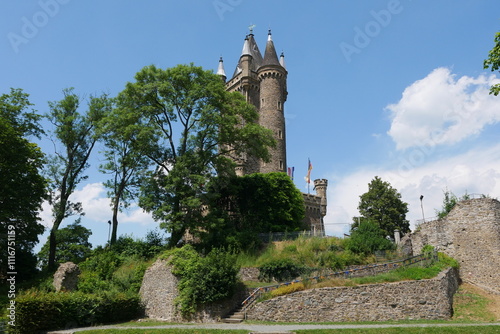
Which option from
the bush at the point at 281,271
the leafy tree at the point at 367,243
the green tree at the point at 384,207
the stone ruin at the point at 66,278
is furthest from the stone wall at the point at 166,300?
the green tree at the point at 384,207

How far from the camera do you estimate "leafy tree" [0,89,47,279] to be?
25000mm

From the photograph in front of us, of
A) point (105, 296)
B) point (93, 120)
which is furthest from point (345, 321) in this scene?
point (93, 120)

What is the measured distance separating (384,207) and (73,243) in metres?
31.8

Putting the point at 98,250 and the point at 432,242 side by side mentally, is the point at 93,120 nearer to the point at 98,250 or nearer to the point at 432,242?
the point at 98,250

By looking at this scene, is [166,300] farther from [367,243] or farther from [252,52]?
[252,52]

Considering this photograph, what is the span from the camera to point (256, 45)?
54125 millimetres

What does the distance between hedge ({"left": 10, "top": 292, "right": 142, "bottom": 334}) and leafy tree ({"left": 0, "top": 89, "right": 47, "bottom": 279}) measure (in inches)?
355

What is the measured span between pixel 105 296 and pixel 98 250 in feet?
36.3

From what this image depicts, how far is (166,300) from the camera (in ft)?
62.2

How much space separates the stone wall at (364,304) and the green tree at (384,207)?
25158 millimetres

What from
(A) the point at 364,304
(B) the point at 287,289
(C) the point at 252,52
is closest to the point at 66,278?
(B) the point at 287,289

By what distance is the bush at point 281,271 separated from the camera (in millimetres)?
21547

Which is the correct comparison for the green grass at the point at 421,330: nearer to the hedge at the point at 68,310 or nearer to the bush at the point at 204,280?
the bush at the point at 204,280

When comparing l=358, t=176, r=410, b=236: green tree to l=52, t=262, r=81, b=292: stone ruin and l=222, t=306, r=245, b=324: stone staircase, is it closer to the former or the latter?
l=222, t=306, r=245, b=324: stone staircase
